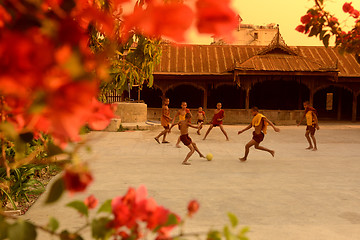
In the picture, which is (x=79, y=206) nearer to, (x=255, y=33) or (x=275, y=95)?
(x=275, y=95)

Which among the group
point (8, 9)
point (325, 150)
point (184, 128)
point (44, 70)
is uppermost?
point (8, 9)

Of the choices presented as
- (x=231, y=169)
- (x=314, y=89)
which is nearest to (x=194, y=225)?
(x=231, y=169)

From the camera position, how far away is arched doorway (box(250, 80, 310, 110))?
2658 cm

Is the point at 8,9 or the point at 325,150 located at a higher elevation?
the point at 8,9

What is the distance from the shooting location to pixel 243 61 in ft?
83.5

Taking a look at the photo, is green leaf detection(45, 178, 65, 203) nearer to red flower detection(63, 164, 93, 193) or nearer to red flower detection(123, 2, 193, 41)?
red flower detection(63, 164, 93, 193)

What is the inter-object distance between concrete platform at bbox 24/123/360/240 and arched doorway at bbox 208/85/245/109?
1454 cm

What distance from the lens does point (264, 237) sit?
4.43 m

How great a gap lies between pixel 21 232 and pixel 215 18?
0.75m

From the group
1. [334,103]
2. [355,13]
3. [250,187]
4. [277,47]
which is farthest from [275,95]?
[355,13]

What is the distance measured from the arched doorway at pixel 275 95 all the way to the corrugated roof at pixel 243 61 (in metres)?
2.11

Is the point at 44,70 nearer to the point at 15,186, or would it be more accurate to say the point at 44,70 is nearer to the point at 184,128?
the point at 15,186

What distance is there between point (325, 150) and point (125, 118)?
11.8 metres

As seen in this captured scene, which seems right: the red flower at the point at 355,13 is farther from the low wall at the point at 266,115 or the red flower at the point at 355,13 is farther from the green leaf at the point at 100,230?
the low wall at the point at 266,115
